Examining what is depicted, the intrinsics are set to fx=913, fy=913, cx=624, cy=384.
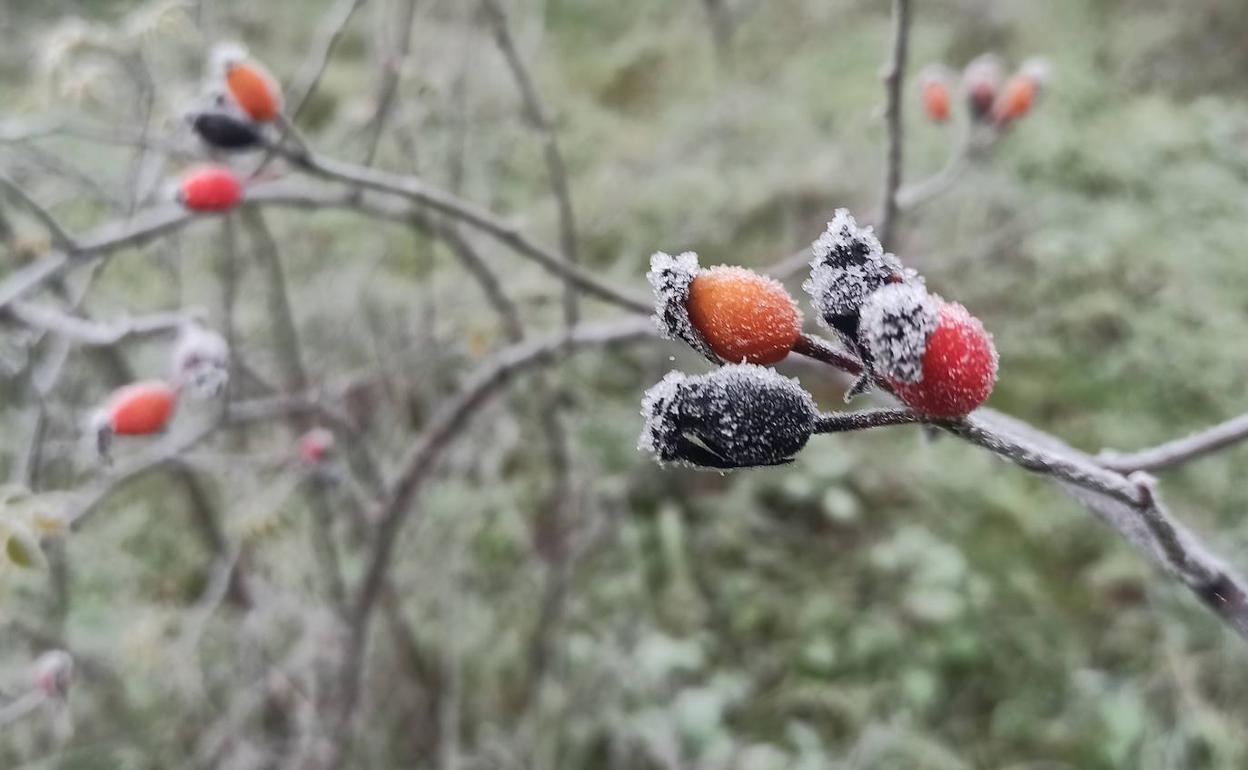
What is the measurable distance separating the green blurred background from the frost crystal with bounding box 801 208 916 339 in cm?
61

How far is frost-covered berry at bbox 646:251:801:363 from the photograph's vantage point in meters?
0.38

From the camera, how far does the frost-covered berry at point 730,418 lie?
0.36 meters

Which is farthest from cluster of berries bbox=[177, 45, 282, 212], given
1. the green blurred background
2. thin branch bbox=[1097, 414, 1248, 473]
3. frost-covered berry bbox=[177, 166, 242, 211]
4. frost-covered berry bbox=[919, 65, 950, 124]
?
frost-covered berry bbox=[919, 65, 950, 124]

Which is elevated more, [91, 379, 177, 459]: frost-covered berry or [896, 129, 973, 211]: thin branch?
[896, 129, 973, 211]: thin branch

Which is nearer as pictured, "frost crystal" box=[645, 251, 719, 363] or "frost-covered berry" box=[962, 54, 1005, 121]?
"frost crystal" box=[645, 251, 719, 363]

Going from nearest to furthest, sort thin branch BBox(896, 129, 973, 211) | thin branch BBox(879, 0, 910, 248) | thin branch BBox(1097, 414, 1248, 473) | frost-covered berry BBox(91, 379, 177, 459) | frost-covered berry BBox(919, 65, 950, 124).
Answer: thin branch BBox(1097, 414, 1248, 473) < thin branch BBox(879, 0, 910, 248) < frost-covered berry BBox(91, 379, 177, 459) < thin branch BBox(896, 129, 973, 211) < frost-covered berry BBox(919, 65, 950, 124)

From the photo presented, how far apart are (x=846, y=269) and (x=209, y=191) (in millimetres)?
683

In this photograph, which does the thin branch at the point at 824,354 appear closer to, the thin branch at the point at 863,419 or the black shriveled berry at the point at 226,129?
the thin branch at the point at 863,419

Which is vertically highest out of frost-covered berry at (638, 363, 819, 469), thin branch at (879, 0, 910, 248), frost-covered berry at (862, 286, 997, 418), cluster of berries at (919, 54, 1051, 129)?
cluster of berries at (919, 54, 1051, 129)

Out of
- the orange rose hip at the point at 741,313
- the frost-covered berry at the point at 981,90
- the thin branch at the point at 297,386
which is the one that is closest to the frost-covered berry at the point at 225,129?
the thin branch at the point at 297,386

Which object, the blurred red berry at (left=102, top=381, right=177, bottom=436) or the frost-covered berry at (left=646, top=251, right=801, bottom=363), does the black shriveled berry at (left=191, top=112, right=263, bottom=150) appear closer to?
the blurred red berry at (left=102, top=381, right=177, bottom=436)

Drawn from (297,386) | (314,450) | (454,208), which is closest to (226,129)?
(454,208)

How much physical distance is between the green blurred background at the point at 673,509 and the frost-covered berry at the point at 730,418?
0.64 metres

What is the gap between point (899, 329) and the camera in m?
0.35
